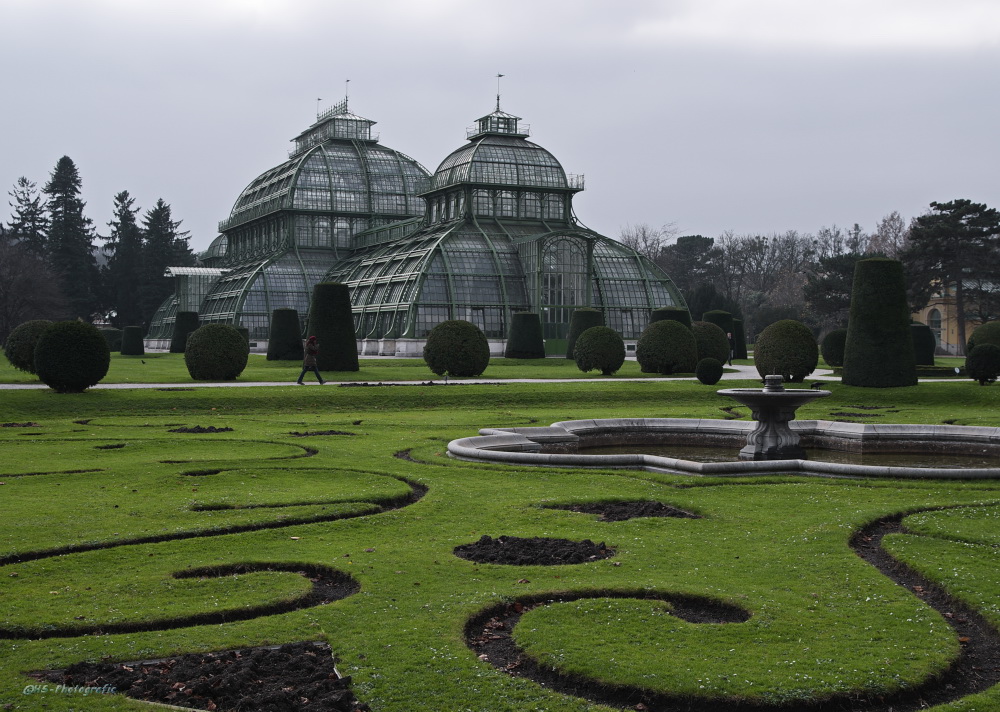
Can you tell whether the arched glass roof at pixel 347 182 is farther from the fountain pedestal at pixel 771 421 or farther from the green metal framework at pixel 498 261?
the fountain pedestal at pixel 771 421

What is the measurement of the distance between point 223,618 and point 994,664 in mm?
6034

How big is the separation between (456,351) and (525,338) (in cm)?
1675

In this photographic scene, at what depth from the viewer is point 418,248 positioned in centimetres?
6906

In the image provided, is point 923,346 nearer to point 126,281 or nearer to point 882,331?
point 882,331

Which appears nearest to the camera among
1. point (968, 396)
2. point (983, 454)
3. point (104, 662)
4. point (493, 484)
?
point (104, 662)

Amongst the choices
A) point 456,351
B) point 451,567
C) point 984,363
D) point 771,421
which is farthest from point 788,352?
point 451,567

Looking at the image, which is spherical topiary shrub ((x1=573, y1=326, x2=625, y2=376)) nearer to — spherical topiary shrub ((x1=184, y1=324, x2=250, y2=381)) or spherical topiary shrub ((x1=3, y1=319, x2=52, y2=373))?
spherical topiary shrub ((x1=184, y1=324, x2=250, y2=381))

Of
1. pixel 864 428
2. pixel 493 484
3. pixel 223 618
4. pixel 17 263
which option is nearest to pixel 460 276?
pixel 17 263

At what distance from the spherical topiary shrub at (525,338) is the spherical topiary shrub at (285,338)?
37.4 ft

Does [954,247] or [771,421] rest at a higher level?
[954,247]

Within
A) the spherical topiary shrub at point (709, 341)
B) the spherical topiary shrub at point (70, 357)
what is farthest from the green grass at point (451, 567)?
the spherical topiary shrub at point (709, 341)

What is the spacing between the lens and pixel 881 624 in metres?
8.09

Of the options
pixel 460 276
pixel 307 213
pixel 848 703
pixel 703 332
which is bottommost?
pixel 848 703

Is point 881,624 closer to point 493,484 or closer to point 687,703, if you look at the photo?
point 687,703
